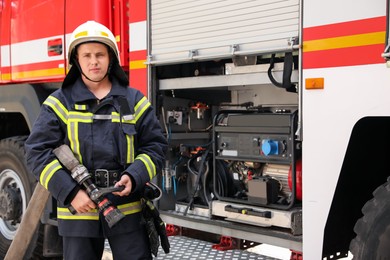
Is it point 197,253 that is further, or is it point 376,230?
point 197,253

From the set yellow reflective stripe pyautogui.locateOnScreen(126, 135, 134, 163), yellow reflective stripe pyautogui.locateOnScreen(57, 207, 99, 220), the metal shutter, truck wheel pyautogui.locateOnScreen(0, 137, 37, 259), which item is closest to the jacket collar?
yellow reflective stripe pyautogui.locateOnScreen(126, 135, 134, 163)

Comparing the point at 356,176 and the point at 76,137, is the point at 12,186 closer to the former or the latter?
the point at 76,137

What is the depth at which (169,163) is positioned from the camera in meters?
4.02

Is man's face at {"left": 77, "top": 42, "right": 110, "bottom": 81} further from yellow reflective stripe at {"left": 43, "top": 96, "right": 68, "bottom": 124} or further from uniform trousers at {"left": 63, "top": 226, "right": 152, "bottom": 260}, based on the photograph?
uniform trousers at {"left": 63, "top": 226, "right": 152, "bottom": 260}

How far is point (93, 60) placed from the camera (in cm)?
256

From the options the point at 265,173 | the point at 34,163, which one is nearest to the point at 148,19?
the point at 265,173

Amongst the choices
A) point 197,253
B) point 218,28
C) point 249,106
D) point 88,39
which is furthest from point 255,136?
point 88,39

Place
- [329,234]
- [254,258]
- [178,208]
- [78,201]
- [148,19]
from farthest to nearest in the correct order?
[178,208] → [148,19] → [254,258] → [329,234] → [78,201]

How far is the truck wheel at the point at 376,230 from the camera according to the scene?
7.28ft

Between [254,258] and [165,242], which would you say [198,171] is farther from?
[165,242]

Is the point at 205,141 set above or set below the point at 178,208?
above

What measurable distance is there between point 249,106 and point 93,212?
1.69m

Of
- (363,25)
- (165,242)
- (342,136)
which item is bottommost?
(165,242)

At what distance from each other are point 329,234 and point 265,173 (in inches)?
38.9
